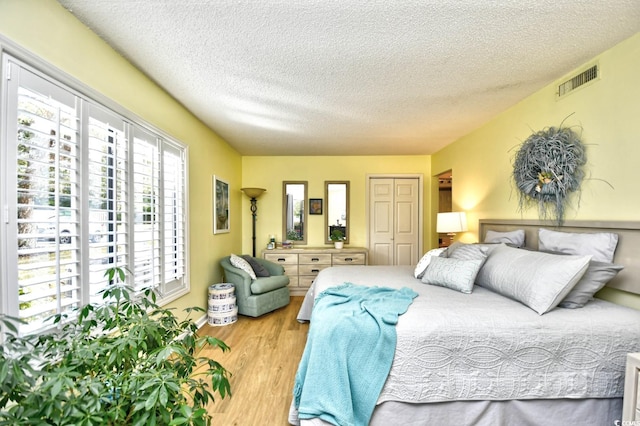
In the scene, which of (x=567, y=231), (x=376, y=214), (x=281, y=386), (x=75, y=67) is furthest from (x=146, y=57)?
(x=376, y=214)

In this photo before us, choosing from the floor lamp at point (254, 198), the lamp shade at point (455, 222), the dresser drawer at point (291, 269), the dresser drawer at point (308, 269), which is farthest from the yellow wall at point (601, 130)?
the floor lamp at point (254, 198)

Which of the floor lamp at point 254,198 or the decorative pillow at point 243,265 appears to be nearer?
the decorative pillow at point 243,265

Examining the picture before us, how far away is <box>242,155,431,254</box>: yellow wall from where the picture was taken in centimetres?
514

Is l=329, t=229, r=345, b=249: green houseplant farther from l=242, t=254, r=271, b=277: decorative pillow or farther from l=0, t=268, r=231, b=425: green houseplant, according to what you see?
l=0, t=268, r=231, b=425: green houseplant

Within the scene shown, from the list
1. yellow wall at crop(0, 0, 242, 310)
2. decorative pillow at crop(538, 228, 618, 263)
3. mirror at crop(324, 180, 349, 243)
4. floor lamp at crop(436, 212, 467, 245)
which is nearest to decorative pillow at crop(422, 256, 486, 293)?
decorative pillow at crop(538, 228, 618, 263)

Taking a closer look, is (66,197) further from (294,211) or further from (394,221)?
(394,221)

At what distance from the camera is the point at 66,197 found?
1.58m

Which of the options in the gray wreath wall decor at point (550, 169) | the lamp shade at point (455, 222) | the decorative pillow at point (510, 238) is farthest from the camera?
the lamp shade at point (455, 222)

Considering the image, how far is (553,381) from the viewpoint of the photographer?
62.7 inches

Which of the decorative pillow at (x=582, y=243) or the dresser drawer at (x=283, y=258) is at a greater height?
the decorative pillow at (x=582, y=243)

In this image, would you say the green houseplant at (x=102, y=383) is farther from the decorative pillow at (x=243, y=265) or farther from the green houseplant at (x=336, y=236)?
the green houseplant at (x=336, y=236)

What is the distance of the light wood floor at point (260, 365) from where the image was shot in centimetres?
188

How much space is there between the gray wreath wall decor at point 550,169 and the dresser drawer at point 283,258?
3244mm

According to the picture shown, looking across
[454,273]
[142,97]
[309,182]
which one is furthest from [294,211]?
[454,273]
